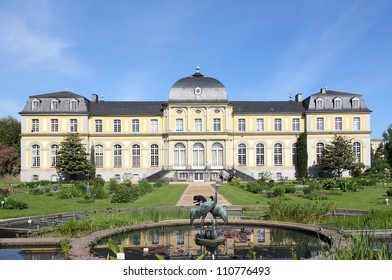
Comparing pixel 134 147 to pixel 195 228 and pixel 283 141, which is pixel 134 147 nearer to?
pixel 283 141

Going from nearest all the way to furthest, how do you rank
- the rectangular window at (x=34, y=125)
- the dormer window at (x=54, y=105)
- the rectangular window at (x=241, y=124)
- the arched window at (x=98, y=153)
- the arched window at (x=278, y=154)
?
the rectangular window at (x=34, y=125) → the dormer window at (x=54, y=105) → the arched window at (x=98, y=153) → the arched window at (x=278, y=154) → the rectangular window at (x=241, y=124)

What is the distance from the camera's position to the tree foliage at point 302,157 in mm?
40375

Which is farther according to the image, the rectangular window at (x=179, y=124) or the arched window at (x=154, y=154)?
the arched window at (x=154, y=154)

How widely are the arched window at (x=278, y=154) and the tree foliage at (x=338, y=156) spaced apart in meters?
4.65

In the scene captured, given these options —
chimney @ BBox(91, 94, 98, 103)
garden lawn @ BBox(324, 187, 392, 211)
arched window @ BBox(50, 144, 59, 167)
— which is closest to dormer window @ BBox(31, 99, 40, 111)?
arched window @ BBox(50, 144, 59, 167)

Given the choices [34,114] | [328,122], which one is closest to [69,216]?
[34,114]

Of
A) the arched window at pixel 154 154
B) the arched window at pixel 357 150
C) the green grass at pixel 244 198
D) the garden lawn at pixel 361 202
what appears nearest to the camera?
the garden lawn at pixel 361 202

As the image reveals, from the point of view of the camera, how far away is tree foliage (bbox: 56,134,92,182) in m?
37.5

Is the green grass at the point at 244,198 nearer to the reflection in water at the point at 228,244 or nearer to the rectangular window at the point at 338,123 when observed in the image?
the reflection in water at the point at 228,244

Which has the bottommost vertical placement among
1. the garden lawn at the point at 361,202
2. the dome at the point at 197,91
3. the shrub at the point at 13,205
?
the garden lawn at the point at 361,202

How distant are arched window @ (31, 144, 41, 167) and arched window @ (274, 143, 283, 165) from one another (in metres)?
27.1

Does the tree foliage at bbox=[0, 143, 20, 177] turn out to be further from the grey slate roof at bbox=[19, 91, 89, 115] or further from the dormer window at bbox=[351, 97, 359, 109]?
the dormer window at bbox=[351, 97, 359, 109]

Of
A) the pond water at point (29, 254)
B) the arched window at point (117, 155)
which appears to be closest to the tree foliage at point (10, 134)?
the arched window at point (117, 155)

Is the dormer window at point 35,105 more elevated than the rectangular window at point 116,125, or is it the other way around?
the dormer window at point 35,105
